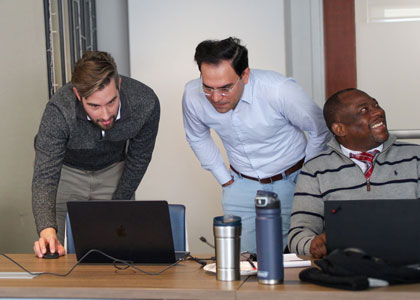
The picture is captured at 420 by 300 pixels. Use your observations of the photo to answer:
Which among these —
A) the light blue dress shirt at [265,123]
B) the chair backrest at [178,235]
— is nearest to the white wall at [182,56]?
the light blue dress shirt at [265,123]

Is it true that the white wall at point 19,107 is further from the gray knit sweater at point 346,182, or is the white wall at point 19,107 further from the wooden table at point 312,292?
the wooden table at point 312,292

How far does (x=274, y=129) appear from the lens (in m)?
2.67

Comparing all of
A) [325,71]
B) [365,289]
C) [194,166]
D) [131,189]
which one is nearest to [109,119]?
[131,189]

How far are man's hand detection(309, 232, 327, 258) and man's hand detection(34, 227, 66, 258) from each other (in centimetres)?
87

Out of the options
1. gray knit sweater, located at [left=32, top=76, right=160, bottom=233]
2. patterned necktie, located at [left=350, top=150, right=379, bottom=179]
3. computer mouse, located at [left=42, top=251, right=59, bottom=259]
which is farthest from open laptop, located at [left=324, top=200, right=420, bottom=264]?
gray knit sweater, located at [left=32, top=76, right=160, bottom=233]

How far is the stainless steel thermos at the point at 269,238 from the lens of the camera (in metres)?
1.57

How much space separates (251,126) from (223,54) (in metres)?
0.38

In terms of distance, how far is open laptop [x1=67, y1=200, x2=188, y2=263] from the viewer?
6.07ft

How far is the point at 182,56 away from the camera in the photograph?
12.4 ft

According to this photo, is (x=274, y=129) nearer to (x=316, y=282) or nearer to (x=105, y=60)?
(x=105, y=60)

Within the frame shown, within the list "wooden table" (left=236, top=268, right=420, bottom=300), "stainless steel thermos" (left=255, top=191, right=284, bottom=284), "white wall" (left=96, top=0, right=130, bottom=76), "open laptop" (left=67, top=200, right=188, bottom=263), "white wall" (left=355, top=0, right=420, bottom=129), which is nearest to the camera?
"wooden table" (left=236, top=268, right=420, bottom=300)

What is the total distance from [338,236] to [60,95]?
1333 mm

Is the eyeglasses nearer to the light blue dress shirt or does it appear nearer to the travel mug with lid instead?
the light blue dress shirt

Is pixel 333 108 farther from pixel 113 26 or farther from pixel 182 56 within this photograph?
pixel 113 26
